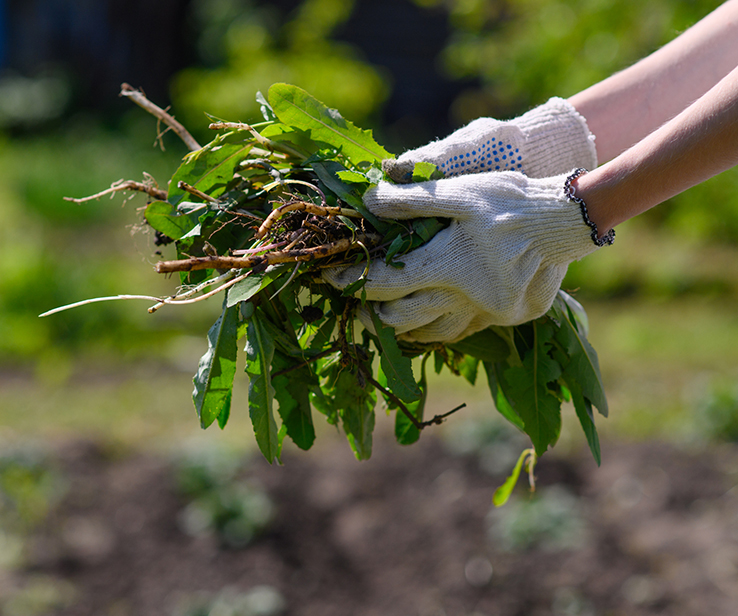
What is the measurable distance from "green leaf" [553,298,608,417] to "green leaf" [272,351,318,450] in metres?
0.64

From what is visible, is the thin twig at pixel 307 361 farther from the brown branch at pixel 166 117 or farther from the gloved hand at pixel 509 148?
the brown branch at pixel 166 117

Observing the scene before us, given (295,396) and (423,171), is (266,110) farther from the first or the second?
(295,396)

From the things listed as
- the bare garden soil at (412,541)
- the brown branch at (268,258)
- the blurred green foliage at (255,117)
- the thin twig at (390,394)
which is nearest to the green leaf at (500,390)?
the thin twig at (390,394)

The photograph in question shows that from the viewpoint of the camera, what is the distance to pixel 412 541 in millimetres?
3369

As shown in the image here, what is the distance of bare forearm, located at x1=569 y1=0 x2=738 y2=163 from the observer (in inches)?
77.6

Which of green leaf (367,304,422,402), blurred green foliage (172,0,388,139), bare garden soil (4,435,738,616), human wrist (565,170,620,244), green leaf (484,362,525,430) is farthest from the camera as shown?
blurred green foliage (172,0,388,139)

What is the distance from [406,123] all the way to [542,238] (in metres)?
9.40

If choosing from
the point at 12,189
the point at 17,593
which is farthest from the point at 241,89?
the point at 17,593

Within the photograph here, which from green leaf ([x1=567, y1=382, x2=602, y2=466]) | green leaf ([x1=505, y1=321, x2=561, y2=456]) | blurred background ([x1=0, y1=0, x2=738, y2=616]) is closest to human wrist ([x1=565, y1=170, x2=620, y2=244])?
green leaf ([x1=505, y1=321, x2=561, y2=456])

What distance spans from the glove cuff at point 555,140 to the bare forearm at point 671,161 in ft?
0.79

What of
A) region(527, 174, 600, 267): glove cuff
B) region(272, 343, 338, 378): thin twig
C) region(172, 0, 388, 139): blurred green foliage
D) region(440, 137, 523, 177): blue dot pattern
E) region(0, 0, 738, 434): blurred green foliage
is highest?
region(172, 0, 388, 139): blurred green foliage

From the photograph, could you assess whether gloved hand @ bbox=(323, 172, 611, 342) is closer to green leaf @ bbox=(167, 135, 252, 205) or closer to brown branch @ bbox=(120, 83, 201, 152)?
green leaf @ bbox=(167, 135, 252, 205)

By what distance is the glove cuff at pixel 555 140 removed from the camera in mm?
1784

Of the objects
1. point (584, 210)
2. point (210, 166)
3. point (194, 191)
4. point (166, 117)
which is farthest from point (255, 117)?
point (584, 210)
